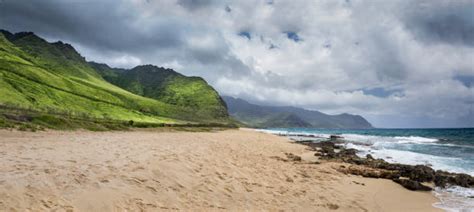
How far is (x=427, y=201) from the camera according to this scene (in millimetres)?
11883

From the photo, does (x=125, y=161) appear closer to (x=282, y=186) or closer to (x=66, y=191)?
(x=66, y=191)

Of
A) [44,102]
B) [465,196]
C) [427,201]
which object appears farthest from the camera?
[44,102]

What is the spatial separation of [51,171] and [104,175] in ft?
5.72

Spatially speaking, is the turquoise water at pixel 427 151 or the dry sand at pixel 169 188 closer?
the dry sand at pixel 169 188

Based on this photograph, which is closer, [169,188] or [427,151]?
[169,188]

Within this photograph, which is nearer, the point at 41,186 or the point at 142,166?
the point at 41,186

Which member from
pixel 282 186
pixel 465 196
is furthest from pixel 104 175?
pixel 465 196

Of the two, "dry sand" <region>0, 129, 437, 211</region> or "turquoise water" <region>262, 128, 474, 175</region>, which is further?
"turquoise water" <region>262, 128, 474, 175</region>

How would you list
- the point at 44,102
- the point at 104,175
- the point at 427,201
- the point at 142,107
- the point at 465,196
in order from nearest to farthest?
the point at 104,175 → the point at 427,201 → the point at 465,196 → the point at 44,102 → the point at 142,107

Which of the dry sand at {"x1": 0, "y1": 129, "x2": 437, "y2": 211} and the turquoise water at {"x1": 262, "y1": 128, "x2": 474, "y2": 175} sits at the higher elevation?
the turquoise water at {"x1": 262, "y1": 128, "x2": 474, "y2": 175}

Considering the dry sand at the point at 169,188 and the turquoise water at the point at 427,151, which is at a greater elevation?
the turquoise water at the point at 427,151

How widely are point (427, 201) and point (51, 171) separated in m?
14.6

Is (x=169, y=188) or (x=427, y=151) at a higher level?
(x=427, y=151)

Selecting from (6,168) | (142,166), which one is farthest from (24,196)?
(142,166)
